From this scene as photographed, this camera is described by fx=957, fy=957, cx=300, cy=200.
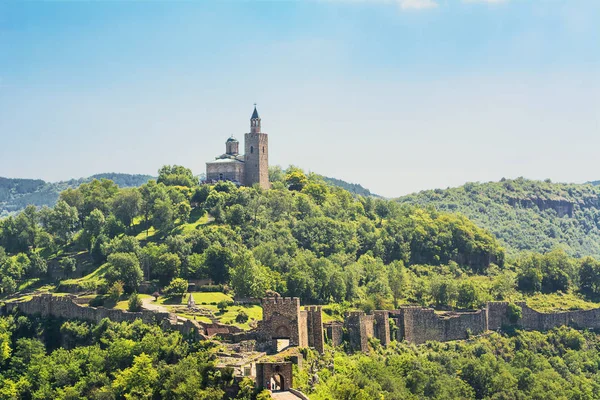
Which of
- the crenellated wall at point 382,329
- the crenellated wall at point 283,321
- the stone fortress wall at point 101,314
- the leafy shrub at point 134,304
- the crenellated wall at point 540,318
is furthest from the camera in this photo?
the crenellated wall at point 540,318

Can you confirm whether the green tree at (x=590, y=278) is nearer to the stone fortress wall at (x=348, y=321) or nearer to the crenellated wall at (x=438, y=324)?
the stone fortress wall at (x=348, y=321)

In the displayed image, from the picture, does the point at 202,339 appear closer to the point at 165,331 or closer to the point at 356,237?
the point at 165,331

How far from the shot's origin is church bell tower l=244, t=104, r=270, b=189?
104125 mm

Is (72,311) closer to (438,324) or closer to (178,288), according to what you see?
(178,288)

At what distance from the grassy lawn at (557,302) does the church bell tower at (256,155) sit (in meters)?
32.6

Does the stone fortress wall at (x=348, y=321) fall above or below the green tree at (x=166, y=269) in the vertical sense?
below

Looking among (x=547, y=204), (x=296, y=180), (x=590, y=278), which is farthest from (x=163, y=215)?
(x=547, y=204)

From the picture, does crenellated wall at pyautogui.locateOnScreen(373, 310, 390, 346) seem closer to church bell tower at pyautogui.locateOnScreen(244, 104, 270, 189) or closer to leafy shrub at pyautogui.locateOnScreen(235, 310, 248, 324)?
leafy shrub at pyautogui.locateOnScreen(235, 310, 248, 324)

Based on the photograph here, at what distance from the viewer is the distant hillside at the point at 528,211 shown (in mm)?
158375

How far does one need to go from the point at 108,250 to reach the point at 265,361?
37.2 meters

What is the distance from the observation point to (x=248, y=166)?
106000 mm

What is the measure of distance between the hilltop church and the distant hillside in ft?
193

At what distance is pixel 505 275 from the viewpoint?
93.4 meters

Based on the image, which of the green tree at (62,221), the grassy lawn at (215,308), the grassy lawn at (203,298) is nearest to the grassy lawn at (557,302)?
the grassy lawn at (203,298)
